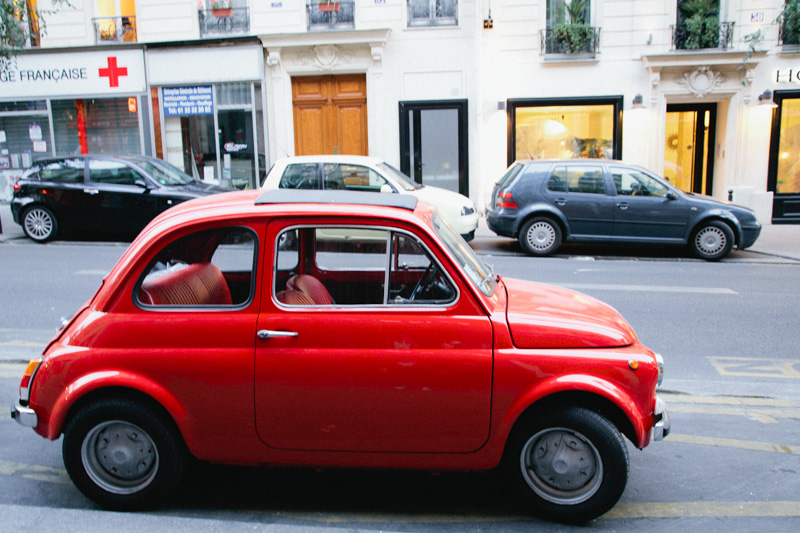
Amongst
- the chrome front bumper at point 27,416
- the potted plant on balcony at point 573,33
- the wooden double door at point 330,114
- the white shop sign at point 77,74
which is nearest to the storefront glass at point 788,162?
the potted plant on balcony at point 573,33

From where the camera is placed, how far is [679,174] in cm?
1911

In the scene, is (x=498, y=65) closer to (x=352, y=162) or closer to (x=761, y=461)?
(x=352, y=162)

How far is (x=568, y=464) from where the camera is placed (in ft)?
11.5

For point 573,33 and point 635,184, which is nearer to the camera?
point 635,184

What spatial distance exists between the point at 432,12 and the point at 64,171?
32.8ft

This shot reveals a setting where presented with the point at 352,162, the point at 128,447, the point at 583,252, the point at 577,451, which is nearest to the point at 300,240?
the point at 128,447

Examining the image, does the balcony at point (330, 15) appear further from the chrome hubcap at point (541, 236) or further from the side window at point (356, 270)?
the side window at point (356, 270)

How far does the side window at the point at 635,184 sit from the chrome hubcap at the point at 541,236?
1415mm

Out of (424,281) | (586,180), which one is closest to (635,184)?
(586,180)

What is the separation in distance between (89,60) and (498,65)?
37.2ft

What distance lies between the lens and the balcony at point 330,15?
18359 millimetres

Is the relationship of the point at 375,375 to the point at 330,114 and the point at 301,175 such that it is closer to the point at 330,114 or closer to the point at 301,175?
the point at 301,175

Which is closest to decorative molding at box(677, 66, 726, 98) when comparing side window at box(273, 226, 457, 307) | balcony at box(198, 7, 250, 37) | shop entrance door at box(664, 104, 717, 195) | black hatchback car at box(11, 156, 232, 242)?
shop entrance door at box(664, 104, 717, 195)

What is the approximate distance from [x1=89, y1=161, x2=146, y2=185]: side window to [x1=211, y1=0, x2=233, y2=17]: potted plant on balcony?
23.6ft
